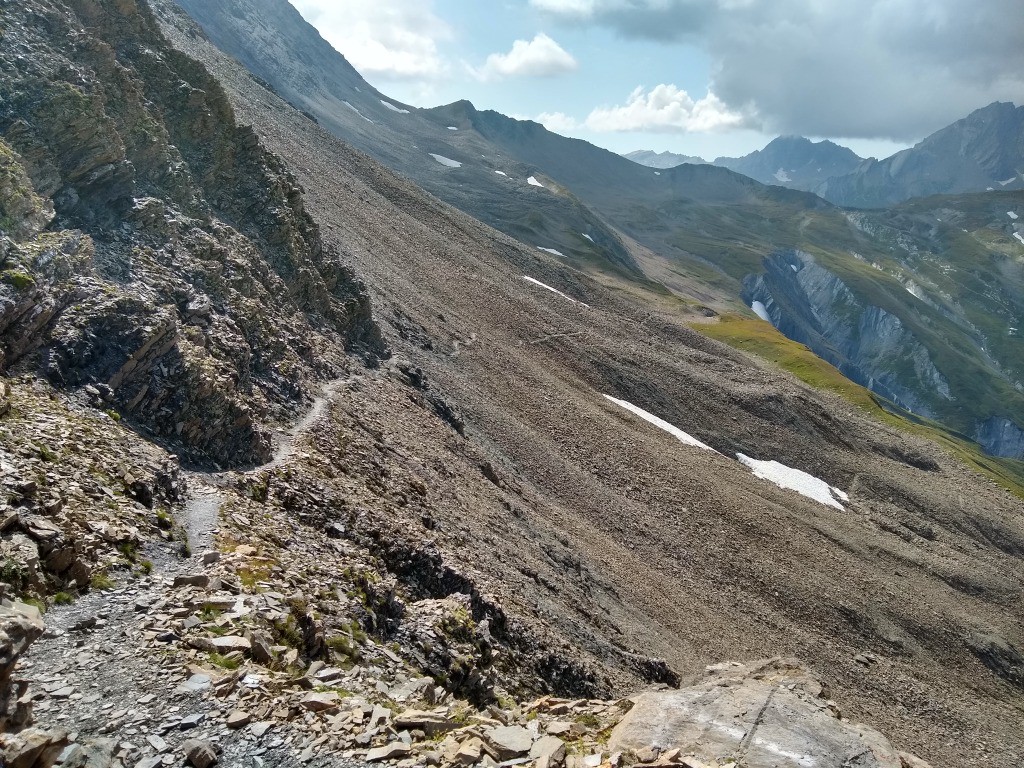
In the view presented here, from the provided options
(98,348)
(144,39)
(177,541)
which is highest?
(144,39)

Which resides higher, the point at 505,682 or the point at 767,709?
the point at 767,709

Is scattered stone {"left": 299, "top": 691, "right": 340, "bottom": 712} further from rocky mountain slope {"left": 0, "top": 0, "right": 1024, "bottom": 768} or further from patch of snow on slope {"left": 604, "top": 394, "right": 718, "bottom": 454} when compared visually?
patch of snow on slope {"left": 604, "top": 394, "right": 718, "bottom": 454}

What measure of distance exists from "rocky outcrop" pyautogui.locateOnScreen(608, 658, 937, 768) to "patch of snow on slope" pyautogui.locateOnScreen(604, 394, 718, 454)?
147ft

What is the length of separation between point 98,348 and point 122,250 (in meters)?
7.10

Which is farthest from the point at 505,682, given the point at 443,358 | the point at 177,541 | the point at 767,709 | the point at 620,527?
the point at 443,358

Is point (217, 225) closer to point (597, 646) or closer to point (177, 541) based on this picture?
Answer: point (177, 541)

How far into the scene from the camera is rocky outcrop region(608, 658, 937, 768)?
53.7 ft

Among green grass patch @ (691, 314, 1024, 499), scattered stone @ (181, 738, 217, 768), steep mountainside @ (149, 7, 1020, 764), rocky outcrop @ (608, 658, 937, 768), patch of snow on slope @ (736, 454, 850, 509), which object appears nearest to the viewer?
scattered stone @ (181, 738, 217, 768)

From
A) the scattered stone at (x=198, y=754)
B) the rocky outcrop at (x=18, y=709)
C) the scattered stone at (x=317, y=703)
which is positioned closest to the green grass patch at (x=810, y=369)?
the scattered stone at (x=317, y=703)

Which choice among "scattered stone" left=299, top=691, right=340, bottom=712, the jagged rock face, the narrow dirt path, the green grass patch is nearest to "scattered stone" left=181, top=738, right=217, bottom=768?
the narrow dirt path

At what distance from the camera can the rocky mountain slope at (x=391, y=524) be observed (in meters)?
14.0

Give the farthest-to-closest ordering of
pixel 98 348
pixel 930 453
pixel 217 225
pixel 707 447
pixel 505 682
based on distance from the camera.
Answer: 1. pixel 930 453
2. pixel 707 447
3. pixel 217 225
4. pixel 98 348
5. pixel 505 682

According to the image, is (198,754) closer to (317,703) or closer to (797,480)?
(317,703)

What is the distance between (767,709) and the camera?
19.0 metres
